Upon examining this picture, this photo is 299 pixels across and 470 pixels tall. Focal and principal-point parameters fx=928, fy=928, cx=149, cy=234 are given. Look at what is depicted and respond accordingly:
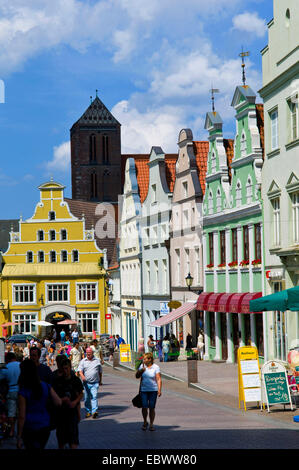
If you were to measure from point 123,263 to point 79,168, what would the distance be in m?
64.5

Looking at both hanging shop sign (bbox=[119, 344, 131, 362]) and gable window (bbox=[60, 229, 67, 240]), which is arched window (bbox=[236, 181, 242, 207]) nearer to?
hanging shop sign (bbox=[119, 344, 131, 362])

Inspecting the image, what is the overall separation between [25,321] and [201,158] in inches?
1375

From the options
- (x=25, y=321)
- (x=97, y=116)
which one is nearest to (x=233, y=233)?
(x=25, y=321)

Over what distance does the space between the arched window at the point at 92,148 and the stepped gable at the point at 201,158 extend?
269 feet

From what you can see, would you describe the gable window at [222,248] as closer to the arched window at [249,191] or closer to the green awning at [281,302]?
the arched window at [249,191]

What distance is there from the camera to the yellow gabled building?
78250 mm

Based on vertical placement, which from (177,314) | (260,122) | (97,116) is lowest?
(177,314)

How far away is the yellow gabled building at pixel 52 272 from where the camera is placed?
7825 centimetres

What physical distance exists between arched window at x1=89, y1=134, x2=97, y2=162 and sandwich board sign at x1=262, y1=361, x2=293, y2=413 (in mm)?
110708

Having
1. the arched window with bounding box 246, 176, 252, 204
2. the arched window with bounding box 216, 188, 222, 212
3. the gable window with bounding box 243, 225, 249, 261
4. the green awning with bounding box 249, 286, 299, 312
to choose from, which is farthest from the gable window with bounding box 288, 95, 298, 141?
the arched window with bounding box 216, 188, 222, 212

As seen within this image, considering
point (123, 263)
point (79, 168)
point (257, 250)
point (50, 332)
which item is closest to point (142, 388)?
point (257, 250)

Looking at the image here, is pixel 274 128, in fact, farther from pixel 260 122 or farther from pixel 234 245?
pixel 234 245

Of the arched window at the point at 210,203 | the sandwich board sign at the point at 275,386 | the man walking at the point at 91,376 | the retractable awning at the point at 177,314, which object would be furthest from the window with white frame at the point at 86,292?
the sandwich board sign at the point at 275,386

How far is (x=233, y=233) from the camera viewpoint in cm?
3984
